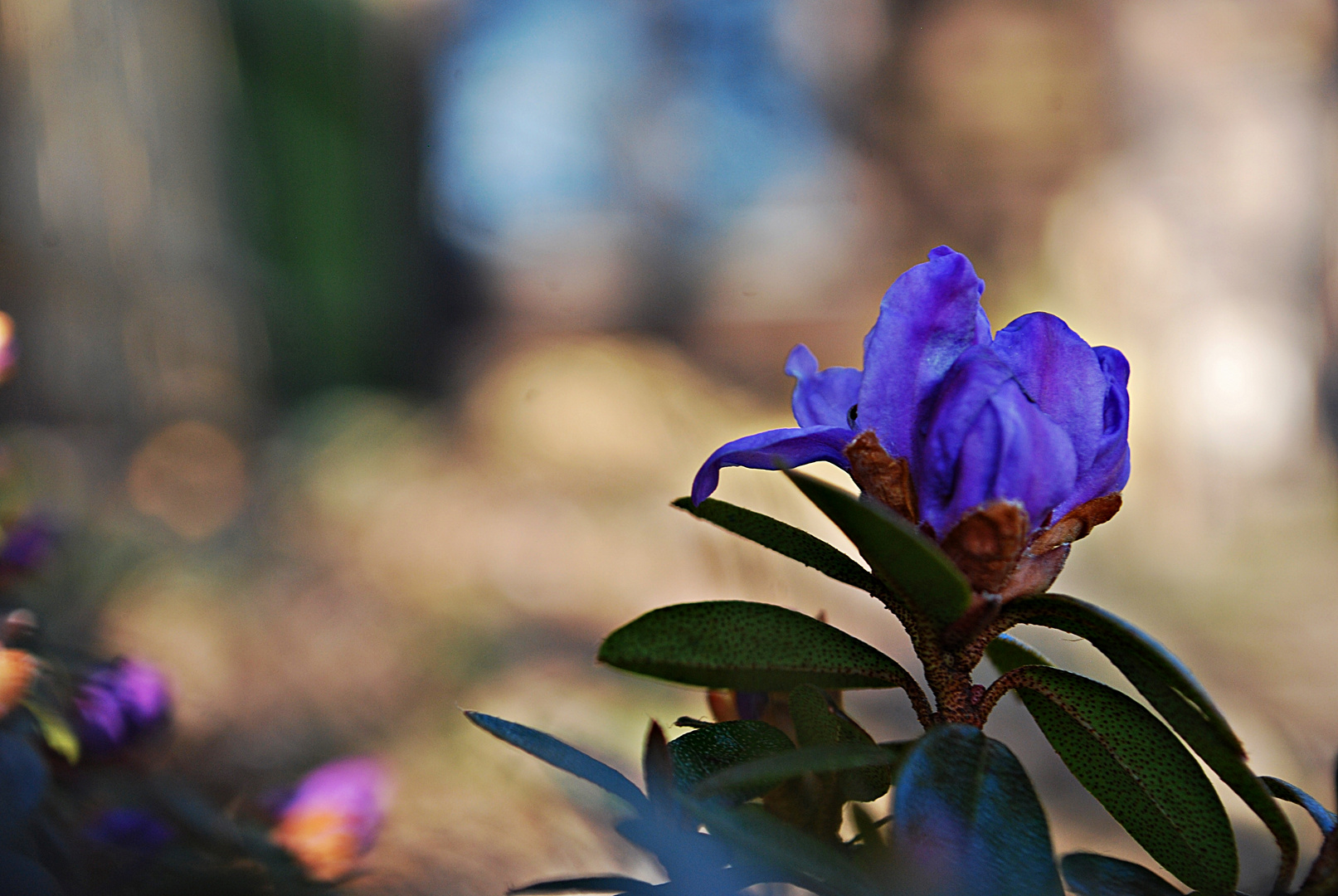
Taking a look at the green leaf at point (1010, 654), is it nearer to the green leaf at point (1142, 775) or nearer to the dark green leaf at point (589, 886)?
the green leaf at point (1142, 775)

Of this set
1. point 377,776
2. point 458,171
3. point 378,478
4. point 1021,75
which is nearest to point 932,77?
point 1021,75

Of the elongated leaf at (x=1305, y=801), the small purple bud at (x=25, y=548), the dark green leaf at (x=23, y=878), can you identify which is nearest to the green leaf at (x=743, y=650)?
the elongated leaf at (x=1305, y=801)

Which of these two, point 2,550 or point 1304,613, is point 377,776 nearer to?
point 2,550

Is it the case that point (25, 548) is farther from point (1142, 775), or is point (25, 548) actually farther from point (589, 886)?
point (1142, 775)

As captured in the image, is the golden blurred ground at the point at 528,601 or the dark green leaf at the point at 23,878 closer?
the dark green leaf at the point at 23,878

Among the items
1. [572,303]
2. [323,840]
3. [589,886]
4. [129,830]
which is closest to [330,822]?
[323,840]

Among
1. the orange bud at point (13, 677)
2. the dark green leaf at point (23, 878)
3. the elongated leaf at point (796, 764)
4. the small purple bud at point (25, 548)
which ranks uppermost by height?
the small purple bud at point (25, 548)

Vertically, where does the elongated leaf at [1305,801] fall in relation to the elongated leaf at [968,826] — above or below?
above
